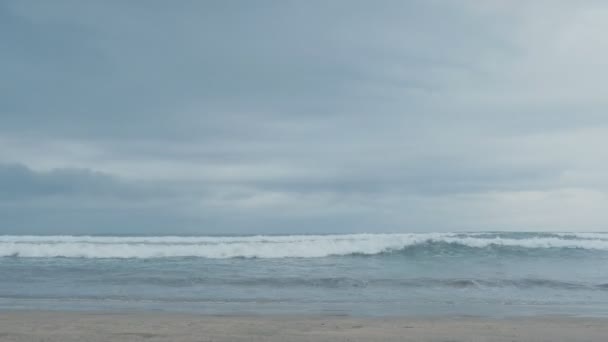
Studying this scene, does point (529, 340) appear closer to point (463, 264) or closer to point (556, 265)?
point (463, 264)

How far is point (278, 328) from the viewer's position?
800 centimetres

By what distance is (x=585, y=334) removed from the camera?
773 cm

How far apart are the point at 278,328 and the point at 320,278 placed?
783cm

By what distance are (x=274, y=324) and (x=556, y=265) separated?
55.1ft

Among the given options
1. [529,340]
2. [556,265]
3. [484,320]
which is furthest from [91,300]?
[556,265]

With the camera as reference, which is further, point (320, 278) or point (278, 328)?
point (320, 278)

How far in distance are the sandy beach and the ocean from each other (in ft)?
3.67

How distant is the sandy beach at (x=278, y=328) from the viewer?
7.15 m

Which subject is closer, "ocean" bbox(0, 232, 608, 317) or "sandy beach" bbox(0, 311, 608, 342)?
"sandy beach" bbox(0, 311, 608, 342)

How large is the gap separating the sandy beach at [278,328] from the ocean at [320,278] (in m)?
1.12

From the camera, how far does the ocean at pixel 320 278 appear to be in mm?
11203

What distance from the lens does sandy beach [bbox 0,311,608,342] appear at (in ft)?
23.5

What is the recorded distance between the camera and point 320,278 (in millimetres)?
15742

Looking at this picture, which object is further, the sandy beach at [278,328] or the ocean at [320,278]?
the ocean at [320,278]
